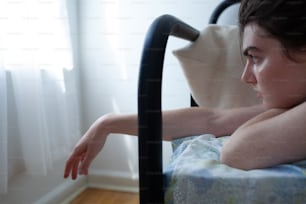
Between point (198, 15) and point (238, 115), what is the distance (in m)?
0.56

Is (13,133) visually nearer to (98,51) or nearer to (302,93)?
(98,51)

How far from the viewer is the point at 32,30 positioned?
0.89 m

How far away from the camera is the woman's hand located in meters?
0.43

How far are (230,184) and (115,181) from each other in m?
1.01

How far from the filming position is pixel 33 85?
2.96 ft

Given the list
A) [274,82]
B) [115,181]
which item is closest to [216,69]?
[274,82]

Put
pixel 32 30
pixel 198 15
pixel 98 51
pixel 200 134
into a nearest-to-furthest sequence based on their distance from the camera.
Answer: pixel 200 134 → pixel 32 30 → pixel 198 15 → pixel 98 51

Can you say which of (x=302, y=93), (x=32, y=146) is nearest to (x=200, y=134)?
(x=302, y=93)

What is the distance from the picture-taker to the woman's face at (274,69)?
35 centimetres

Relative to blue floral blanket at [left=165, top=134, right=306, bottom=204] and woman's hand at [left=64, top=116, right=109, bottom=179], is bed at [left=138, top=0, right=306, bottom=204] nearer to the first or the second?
blue floral blanket at [left=165, top=134, right=306, bottom=204]

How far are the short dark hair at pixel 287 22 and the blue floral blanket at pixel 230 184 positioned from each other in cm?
12

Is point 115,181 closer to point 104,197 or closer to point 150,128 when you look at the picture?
point 104,197

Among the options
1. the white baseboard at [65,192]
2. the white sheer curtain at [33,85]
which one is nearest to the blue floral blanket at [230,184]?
the white sheer curtain at [33,85]

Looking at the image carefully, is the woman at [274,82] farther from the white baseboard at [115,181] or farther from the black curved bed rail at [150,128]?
the white baseboard at [115,181]
